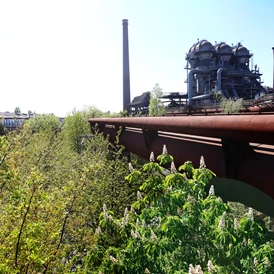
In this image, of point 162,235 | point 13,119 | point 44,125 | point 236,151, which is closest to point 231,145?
point 236,151

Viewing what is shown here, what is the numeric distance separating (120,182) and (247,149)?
4.40 m

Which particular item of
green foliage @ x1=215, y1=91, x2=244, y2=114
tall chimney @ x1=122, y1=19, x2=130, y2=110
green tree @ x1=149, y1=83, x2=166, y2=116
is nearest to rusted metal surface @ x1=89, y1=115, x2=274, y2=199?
green foliage @ x1=215, y1=91, x2=244, y2=114

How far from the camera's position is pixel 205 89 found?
48719 millimetres

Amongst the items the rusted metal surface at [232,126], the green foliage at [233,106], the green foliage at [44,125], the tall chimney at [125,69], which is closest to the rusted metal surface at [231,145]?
the rusted metal surface at [232,126]

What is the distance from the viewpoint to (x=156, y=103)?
113 feet

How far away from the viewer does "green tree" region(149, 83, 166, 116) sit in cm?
3195

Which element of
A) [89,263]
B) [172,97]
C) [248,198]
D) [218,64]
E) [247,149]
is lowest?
[89,263]

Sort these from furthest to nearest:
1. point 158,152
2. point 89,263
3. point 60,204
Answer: point 158,152 < point 89,263 < point 60,204

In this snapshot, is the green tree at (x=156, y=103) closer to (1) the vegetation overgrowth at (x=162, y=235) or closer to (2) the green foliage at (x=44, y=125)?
(2) the green foliage at (x=44, y=125)

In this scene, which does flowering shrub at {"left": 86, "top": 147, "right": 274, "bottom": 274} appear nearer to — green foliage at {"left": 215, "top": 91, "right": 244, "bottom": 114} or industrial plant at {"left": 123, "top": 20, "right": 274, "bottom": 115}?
green foliage at {"left": 215, "top": 91, "right": 244, "bottom": 114}

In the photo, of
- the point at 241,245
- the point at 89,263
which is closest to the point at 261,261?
the point at 241,245

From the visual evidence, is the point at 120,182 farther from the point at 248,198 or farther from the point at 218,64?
the point at 218,64

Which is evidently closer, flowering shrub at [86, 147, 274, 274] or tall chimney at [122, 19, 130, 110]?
flowering shrub at [86, 147, 274, 274]

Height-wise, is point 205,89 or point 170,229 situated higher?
point 205,89
